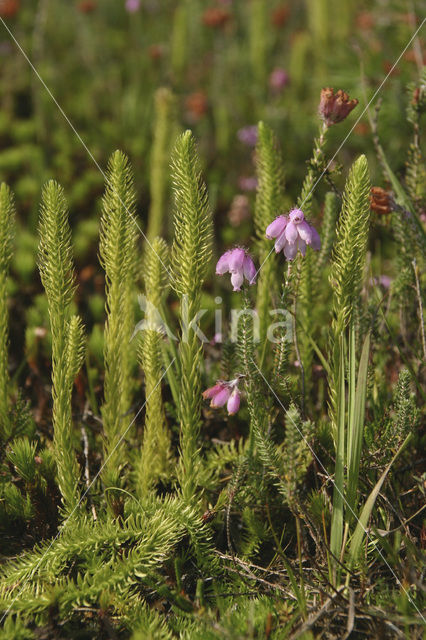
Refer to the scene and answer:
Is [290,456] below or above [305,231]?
below

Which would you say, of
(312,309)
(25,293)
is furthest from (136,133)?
(312,309)

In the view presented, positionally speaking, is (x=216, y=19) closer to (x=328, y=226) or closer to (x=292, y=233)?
(x=328, y=226)

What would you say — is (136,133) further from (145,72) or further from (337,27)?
(337,27)

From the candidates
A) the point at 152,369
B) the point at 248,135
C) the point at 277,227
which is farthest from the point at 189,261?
the point at 248,135

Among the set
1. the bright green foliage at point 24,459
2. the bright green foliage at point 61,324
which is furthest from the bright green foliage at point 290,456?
the bright green foliage at point 24,459

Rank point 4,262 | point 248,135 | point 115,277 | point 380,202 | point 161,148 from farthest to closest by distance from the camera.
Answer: point 248,135 → point 161,148 → point 380,202 → point 4,262 → point 115,277

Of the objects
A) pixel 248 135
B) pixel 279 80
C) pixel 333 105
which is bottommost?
pixel 333 105

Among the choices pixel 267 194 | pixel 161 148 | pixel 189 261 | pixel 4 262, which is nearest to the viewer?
pixel 189 261

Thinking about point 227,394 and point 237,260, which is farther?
point 227,394

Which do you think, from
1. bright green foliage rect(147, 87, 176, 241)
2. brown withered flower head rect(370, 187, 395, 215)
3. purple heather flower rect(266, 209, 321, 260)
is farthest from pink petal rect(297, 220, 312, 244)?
bright green foliage rect(147, 87, 176, 241)
